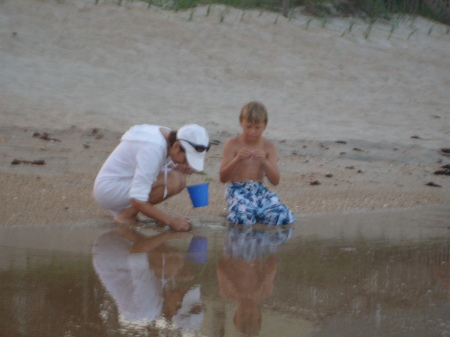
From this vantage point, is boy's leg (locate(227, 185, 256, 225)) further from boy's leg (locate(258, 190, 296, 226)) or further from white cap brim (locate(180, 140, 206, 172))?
white cap brim (locate(180, 140, 206, 172))

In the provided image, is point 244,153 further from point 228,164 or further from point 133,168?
point 133,168

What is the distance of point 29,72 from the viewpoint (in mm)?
13289

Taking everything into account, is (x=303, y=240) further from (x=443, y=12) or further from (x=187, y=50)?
(x=443, y=12)

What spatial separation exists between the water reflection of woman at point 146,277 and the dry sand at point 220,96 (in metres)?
0.81

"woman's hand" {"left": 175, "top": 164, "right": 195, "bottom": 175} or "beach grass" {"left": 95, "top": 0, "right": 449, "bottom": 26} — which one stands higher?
"beach grass" {"left": 95, "top": 0, "right": 449, "bottom": 26}

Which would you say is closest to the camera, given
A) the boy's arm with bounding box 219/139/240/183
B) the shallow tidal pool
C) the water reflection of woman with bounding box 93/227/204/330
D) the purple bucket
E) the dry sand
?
the shallow tidal pool

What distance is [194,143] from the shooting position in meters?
5.30

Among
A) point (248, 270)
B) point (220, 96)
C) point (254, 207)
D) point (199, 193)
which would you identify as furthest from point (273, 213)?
point (220, 96)

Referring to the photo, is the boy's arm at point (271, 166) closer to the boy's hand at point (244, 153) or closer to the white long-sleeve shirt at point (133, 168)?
the boy's hand at point (244, 153)

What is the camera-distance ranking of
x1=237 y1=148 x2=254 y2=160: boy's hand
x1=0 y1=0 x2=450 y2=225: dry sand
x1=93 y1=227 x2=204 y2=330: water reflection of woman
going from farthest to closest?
x1=0 y1=0 x2=450 y2=225: dry sand → x1=237 y1=148 x2=254 y2=160: boy's hand → x1=93 y1=227 x2=204 y2=330: water reflection of woman

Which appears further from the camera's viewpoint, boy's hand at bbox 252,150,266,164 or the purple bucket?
boy's hand at bbox 252,150,266,164

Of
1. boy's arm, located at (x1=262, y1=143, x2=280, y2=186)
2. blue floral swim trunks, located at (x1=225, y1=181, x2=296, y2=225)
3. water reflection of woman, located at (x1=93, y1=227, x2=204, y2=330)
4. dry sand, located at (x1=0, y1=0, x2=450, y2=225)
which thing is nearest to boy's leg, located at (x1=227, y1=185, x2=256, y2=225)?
blue floral swim trunks, located at (x1=225, y1=181, x2=296, y2=225)

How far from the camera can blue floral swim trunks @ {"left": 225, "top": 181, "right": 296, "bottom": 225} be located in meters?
6.17

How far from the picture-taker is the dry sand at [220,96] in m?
7.66
